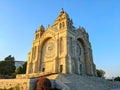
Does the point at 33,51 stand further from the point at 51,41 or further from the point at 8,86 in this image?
the point at 8,86

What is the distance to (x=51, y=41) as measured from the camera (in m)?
38.2

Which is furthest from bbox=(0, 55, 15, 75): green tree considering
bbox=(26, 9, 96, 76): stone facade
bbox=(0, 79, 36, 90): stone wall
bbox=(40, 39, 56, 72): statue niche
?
bbox=(0, 79, 36, 90): stone wall

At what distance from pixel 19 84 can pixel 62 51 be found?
16.8m

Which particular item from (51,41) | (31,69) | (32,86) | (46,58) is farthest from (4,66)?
(32,86)

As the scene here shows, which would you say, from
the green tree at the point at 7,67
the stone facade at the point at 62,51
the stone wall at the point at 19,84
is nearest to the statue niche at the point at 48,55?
the stone facade at the point at 62,51

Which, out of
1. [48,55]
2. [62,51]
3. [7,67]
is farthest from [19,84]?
[7,67]

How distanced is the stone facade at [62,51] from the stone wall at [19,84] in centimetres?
1303

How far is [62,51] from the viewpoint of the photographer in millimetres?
33438

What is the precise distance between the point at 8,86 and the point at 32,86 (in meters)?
4.25

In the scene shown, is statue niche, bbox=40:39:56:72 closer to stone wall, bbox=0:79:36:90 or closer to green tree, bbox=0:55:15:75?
green tree, bbox=0:55:15:75

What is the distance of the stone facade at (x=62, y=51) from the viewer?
3209cm

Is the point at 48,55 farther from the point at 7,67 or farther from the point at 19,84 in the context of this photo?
the point at 19,84

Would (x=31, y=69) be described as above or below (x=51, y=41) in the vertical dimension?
below

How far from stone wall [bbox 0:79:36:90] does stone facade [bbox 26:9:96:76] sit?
13030mm
